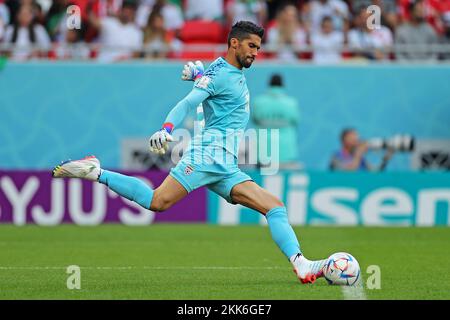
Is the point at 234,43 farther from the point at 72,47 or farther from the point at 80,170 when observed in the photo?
the point at 72,47

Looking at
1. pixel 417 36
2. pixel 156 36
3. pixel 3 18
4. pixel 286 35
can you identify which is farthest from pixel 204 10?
pixel 417 36

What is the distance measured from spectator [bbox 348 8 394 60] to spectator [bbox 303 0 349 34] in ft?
0.88

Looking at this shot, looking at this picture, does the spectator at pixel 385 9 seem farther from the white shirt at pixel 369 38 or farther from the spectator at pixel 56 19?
the spectator at pixel 56 19

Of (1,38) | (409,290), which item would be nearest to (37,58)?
(1,38)

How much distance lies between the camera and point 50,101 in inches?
773

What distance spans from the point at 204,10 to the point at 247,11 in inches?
32.7

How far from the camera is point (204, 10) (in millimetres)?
19906

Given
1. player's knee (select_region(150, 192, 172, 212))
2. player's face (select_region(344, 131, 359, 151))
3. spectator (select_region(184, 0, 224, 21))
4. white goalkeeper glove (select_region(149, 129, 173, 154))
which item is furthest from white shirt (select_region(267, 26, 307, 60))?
white goalkeeper glove (select_region(149, 129, 173, 154))

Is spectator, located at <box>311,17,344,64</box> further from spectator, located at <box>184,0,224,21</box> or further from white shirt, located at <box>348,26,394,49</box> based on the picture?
spectator, located at <box>184,0,224,21</box>

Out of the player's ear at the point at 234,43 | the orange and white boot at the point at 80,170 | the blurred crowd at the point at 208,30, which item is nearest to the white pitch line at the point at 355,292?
the player's ear at the point at 234,43

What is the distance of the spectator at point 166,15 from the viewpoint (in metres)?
19.9

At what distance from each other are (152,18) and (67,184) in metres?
3.78

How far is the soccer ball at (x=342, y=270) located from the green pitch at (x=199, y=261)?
0.35 ft

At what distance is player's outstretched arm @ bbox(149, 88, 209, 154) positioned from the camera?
8312 mm
